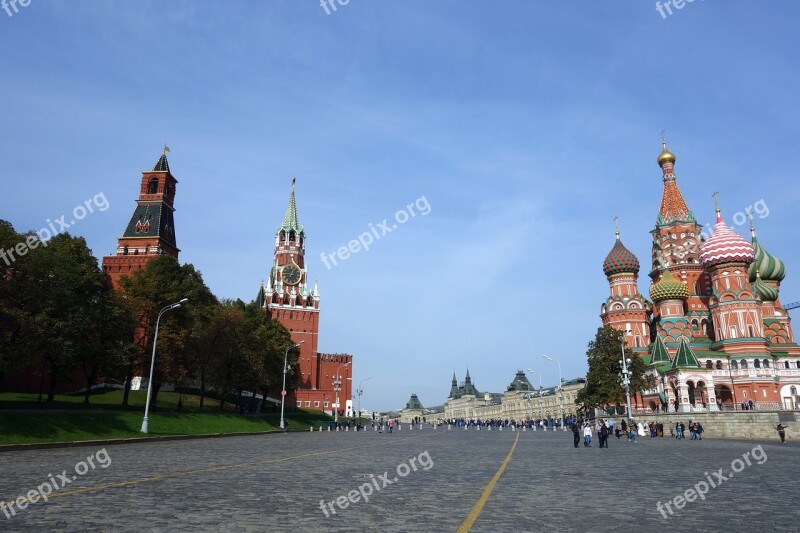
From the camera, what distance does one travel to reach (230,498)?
1042cm

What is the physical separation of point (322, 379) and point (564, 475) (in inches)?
3872

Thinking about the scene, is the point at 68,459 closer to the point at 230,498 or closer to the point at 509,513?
the point at 230,498

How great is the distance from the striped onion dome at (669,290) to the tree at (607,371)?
64.1ft

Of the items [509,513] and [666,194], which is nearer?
[509,513]

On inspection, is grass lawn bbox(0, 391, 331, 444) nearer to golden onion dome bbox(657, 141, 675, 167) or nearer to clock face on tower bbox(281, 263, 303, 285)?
clock face on tower bbox(281, 263, 303, 285)

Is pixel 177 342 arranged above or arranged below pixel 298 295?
below

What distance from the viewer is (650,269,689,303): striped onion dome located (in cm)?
7638

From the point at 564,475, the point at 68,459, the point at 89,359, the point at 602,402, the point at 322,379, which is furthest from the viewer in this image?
the point at 322,379

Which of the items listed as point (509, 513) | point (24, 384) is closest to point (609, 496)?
point (509, 513)

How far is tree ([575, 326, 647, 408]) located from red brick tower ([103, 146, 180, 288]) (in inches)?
2345

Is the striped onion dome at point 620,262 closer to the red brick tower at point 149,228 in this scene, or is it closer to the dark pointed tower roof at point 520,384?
the red brick tower at point 149,228

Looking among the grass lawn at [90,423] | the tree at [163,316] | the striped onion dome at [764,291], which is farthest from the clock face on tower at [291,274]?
the striped onion dome at [764,291]

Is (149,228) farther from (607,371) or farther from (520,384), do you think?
(520,384)

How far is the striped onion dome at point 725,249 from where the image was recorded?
7138 centimetres
